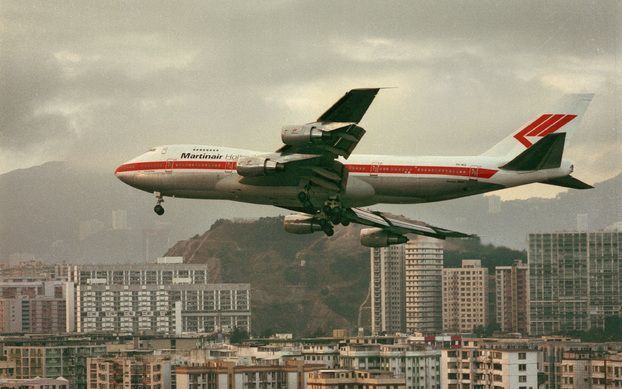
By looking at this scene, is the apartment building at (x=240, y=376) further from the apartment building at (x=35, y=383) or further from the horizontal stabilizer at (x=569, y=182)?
the horizontal stabilizer at (x=569, y=182)

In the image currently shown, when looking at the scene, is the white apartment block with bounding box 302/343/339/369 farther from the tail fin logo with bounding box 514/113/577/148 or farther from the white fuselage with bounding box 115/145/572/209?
the white fuselage with bounding box 115/145/572/209

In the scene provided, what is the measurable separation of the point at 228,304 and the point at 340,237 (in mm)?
12823

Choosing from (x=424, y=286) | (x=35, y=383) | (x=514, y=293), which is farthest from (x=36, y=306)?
(x=35, y=383)

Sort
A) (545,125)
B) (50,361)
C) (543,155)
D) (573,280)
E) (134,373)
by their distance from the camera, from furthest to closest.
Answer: (573,280) < (50,361) < (134,373) < (545,125) < (543,155)

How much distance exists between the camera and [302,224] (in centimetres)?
8525

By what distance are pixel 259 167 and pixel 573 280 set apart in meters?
67.9

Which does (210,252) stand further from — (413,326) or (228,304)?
(413,326)

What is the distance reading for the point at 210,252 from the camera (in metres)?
148

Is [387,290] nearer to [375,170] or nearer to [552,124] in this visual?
[552,124]

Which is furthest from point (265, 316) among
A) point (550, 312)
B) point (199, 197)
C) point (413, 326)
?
point (199, 197)

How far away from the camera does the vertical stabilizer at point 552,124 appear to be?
82.5 m

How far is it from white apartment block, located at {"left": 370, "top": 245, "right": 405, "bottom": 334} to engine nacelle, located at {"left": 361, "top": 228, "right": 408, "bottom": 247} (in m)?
54.6

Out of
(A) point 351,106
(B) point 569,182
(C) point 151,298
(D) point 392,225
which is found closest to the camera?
(A) point 351,106

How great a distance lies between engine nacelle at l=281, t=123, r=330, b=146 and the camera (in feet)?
238
